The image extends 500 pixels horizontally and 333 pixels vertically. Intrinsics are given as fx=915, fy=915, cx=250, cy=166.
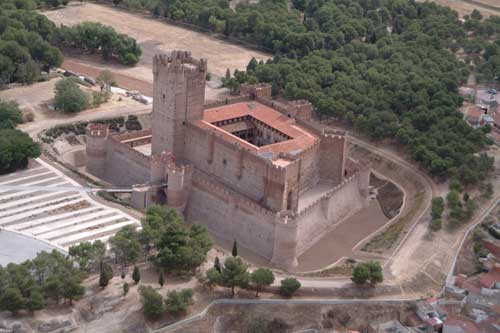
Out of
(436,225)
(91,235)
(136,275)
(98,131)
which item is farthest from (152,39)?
(136,275)

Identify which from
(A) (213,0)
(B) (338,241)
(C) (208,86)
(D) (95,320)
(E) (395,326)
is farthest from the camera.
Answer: (A) (213,0)

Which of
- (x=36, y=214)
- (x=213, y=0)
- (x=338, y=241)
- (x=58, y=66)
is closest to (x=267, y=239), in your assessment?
(x=338, y=241)

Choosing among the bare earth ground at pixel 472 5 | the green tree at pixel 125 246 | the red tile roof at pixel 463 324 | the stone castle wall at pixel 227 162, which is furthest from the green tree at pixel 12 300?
the bare earth ground at pixel 472 5

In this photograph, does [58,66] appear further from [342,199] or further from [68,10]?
[342,199]

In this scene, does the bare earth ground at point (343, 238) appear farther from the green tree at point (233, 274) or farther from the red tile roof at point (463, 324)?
the red tile roof at point (463, 324)

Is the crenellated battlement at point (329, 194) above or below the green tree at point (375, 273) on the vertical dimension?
above
